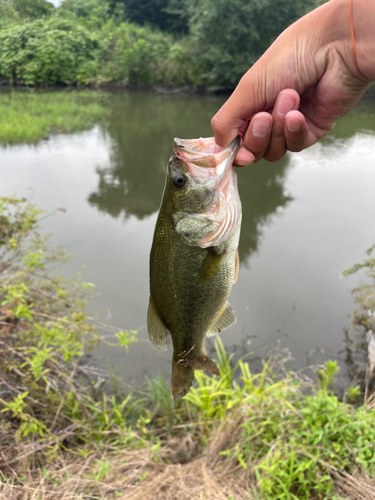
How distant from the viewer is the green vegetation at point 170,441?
7.19 ft

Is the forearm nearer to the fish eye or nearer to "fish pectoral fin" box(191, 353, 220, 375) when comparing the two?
the fish eye

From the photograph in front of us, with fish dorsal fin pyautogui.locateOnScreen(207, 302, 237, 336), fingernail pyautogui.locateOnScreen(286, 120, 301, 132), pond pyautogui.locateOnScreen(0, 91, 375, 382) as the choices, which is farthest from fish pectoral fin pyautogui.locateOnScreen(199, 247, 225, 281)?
pond pyautogui.locateOnScreen(0, 91, 375, 382)

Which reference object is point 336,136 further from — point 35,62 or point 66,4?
point 66,4

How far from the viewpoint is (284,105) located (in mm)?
1381

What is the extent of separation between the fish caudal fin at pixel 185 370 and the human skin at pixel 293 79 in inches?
36.1

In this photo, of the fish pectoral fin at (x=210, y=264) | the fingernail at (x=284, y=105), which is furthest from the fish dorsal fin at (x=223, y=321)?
the fingernail at (x=284, y=105)

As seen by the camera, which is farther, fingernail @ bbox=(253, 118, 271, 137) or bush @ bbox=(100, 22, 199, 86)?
bush @ bbox=(100, 22, 199, 86)

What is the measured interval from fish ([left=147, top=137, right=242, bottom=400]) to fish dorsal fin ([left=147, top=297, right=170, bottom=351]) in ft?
0.15

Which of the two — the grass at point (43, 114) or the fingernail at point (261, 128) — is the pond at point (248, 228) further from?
Result: the fingernail at point (261, 128)

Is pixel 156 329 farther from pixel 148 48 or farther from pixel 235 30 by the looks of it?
pixel 148 48

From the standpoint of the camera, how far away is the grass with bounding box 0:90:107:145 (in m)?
10.9

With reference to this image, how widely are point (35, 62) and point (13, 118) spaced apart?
544 inches

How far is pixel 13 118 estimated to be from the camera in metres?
12.2

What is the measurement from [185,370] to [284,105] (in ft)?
3.98
